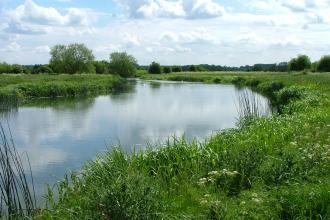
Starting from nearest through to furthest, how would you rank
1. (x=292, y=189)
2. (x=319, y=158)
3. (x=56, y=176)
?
(x=292, y=189) → (x=319, y=158) → (x=56, y=176)

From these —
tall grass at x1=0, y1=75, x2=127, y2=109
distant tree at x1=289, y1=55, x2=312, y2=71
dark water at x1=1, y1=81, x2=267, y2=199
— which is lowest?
dark water at x1=1, y1=81, x2=267, y2=199

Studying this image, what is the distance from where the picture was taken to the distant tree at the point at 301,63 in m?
76.4

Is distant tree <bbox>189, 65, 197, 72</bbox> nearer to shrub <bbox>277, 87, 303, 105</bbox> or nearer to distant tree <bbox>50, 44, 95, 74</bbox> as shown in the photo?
distant tree <bbox>50, 44, 95, 74</bbox>

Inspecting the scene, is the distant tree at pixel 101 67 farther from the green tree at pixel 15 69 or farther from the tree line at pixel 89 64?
the green tree at pixel 15 69

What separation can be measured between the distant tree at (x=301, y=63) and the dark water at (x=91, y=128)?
49.8 meters

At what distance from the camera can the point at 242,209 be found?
527cm

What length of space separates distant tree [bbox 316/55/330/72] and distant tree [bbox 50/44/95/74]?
124ft

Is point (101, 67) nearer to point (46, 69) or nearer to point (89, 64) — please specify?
point (46, 69)

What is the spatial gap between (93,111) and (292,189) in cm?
2318

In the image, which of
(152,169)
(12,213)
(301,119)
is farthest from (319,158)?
(301,119)

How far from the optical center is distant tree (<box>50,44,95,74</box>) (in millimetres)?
76812

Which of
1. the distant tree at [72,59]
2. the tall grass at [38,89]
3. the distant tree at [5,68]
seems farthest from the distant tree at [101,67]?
the tall grass at [38,89]

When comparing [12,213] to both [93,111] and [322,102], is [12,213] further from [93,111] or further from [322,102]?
[93,111]

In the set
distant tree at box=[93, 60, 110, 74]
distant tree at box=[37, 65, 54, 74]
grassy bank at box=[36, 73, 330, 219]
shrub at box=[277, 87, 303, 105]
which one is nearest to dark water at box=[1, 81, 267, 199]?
grassy bank at box=[36, 73, 330, 219]
